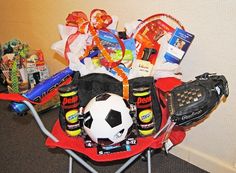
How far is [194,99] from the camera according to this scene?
30.7 inches

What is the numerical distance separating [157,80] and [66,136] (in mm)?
421

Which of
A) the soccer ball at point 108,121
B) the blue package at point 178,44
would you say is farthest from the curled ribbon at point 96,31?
the blue package at point 178,44

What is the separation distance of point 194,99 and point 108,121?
298 millimetres

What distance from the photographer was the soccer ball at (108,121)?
897mm

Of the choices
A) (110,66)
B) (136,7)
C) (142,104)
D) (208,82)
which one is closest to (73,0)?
(136,7)

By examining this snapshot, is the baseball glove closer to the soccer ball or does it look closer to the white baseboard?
the soccer ball

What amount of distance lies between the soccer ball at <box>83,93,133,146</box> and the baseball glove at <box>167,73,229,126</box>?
0.59 ft

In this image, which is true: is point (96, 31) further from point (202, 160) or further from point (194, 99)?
point (202, 160)

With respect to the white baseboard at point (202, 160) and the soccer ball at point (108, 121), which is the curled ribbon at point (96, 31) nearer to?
the soccer ball at point (108, 121)

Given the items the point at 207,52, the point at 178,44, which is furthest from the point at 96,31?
the point at 207,52

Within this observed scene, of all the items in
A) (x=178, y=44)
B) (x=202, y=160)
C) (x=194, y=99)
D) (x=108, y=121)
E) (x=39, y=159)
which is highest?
(x=178, y=44)

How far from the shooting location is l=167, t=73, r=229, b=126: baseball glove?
77 centimetres

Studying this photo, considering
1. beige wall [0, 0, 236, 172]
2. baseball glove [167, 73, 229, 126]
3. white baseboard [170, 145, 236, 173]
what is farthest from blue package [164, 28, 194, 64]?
white baseboard [170, 145, 236, 173]

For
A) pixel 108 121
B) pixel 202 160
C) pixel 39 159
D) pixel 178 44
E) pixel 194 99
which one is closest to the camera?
pixel 194 99
